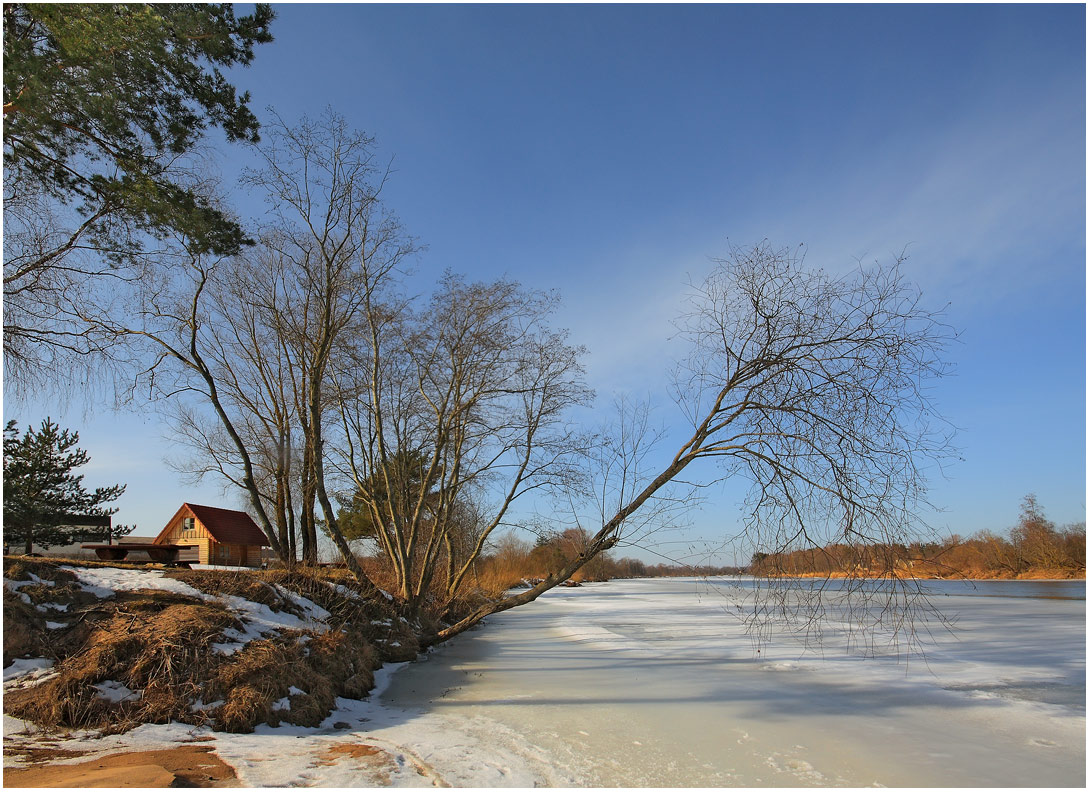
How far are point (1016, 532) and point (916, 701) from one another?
165 ft

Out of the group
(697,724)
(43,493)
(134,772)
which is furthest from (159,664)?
(43,493)

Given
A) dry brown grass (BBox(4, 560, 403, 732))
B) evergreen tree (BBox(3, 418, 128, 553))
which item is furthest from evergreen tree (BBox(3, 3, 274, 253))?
evergreen tree (BBox(3, 418, 128, 553))

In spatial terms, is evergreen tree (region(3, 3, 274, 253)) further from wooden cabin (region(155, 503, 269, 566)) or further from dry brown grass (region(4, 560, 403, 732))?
wooden cabin (region(155, 503, 269, 566))

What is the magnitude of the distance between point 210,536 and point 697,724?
2127 cm

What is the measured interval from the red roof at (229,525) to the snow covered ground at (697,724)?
1490 cm

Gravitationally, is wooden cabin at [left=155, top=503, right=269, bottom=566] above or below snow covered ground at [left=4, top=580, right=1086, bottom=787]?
above

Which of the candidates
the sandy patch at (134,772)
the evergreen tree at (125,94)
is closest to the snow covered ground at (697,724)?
the sandy patch at (134,772)

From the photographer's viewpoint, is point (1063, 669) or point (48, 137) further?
point (1063, 669)

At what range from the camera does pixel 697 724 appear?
6.74 metres

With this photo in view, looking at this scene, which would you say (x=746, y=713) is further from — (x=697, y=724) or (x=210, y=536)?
(x=210, y=536)

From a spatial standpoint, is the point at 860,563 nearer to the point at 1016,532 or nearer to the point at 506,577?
the point at 506,577

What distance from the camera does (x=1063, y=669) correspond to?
9.88 meters

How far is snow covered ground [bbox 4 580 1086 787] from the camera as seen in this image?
5160 mm

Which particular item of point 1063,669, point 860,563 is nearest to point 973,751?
point 860,563
